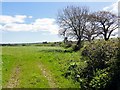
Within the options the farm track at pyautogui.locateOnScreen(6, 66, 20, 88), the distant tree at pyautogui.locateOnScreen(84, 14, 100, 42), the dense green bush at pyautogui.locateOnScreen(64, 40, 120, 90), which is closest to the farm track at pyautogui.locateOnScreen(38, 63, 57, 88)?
the dense green bush at pyautogui.locateOnScreen(64, 40, 120, 90)

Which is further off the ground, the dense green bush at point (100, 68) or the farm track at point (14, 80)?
the dense green bush at point (100, 68)

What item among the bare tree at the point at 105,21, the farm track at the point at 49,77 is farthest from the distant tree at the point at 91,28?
the farm track at the point at 49,77

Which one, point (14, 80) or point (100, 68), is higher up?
point (100, 68)

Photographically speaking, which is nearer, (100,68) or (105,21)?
(100,68)

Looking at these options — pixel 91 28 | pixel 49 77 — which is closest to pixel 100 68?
pixel 49 77

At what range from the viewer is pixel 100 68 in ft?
68.0

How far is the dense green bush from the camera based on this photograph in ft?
56.8

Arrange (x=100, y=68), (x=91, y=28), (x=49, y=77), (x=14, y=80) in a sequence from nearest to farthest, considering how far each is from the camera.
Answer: (x=100, y=68) → (x=14, y=80) → (x=49, y=77) → (x=91, y=28)

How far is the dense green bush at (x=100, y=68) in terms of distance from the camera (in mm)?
17312

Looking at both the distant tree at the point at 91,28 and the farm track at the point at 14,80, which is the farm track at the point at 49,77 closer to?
the farm track at the point at 14,80

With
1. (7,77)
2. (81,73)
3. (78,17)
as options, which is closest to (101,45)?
(81,73)

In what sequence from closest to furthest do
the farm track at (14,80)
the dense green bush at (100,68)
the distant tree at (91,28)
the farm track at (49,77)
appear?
the dense green bush at (100,68) < the farm track at (49,77) < the farm track at (14,80) < the distant tree at (91,28)

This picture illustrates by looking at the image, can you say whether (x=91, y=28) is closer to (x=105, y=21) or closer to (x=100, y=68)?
(x=105, y=21)

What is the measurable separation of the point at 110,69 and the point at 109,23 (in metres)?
49.8
